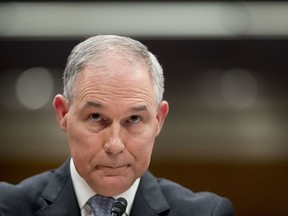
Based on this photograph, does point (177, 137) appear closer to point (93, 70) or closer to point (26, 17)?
point (26, 17)

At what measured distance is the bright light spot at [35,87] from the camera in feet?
16.7

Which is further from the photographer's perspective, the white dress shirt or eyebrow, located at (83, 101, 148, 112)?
the white dress shirt

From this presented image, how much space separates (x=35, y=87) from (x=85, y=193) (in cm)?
330

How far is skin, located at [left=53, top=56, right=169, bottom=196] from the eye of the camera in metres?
1.85

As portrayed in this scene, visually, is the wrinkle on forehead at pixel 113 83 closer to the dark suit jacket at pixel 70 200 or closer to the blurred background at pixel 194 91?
the dark suit jacket at pixel 70 200

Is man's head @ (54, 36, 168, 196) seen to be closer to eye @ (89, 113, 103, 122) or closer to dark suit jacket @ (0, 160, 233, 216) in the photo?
eye @ (89, 113, 103, 122)

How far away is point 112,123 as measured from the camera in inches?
72.9

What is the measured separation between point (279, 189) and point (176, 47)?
149cm

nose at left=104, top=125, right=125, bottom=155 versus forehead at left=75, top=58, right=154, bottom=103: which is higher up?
forehead at left=75, top=58, right=154, bottom=103

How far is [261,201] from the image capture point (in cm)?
499

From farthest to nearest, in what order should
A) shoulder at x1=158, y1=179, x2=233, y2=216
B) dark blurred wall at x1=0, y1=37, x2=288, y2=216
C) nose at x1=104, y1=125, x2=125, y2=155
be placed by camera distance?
1. dark blurred wall at x1=0, y1=37, x2=288, y2=216
2. shoulder at x1=158, y1=179, x2=233, y2=216
3. nose at x1=104, y1=125, x2=125, y2=155

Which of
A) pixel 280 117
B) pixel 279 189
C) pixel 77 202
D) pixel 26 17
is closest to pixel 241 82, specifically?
pixel 280 117

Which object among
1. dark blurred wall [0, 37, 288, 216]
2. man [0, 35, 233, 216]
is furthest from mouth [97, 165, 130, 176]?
dark blurred wall [0, 37, 288, 216]

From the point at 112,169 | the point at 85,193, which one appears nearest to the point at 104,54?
the point at 112,169
